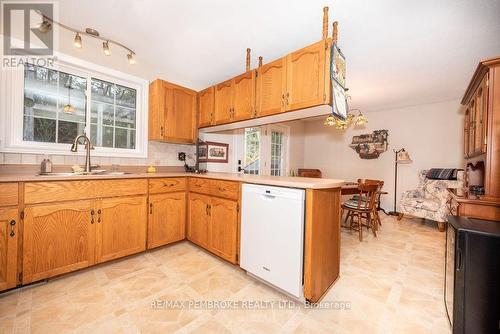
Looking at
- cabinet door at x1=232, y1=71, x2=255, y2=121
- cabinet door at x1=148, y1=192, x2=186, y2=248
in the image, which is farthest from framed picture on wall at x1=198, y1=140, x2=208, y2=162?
cabinet door at x1=232, y1=71, x2=255, y2=121

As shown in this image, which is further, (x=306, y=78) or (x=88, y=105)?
(x=88, y=105)

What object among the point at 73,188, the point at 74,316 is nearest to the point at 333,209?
the point at 74,316

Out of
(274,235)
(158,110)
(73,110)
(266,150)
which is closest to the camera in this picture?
(274,235)

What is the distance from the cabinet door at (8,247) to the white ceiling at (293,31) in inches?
74.8

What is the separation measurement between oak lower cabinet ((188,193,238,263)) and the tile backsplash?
87 centimetres

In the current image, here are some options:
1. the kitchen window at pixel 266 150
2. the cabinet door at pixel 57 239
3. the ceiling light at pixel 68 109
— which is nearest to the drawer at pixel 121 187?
the cabinet door at pixel 57 239

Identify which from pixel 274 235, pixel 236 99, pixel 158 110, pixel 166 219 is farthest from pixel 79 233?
pixel 236 99

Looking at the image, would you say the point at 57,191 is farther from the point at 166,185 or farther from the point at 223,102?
the point at 223,102

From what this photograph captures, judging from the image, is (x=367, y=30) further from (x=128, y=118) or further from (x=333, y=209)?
(x=128, y=118)

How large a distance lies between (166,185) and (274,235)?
1508mm

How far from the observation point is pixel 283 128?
18.8 feet

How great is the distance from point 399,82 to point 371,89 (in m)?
0.44

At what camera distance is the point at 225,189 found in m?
2.17

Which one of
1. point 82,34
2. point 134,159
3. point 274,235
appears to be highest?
point 82,34
